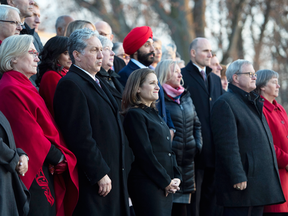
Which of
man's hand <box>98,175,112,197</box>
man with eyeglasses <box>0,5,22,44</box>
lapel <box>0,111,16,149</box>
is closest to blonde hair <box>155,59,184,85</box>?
man with eyeglasses <box>0,5,22,44</box>

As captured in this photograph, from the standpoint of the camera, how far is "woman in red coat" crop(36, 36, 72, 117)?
3.58 m

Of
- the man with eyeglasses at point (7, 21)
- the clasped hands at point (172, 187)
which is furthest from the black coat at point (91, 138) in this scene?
the man with eyeglasses at point (7, 21)

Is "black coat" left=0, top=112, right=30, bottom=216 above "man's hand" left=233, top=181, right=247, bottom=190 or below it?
above

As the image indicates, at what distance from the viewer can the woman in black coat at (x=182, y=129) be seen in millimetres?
4570

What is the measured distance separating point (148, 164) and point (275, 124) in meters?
2.14

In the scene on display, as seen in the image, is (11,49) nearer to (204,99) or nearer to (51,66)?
(51,66)

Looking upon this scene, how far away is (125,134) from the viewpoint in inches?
148

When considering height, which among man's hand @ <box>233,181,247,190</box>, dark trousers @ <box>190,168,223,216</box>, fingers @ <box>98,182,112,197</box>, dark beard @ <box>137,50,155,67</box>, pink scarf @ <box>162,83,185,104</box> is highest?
dark beard @ <box>137,50,155,67</box>

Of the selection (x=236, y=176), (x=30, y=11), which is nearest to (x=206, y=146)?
(x=236, y=176)

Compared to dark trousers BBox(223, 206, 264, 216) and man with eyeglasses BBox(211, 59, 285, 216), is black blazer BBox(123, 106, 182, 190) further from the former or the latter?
dark trousers BBox(223, 206, 264, 216)

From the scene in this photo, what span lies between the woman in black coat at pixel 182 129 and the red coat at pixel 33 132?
5.52 ft

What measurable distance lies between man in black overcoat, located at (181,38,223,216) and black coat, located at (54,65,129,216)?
185 centimetres

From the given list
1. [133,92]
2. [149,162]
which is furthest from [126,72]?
[149,162]

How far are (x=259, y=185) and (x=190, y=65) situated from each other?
2.10m
